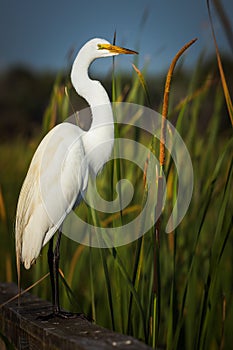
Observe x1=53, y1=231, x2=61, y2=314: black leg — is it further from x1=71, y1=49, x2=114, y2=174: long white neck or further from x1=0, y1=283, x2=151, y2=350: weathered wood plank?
x1=71, y1=49, x2=114, y2=174: long white neck

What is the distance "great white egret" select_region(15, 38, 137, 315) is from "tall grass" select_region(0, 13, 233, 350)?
0.03m

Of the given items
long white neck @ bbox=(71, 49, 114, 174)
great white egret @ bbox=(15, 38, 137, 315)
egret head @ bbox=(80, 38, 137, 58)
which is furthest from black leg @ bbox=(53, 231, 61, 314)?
egret head @ bbox=(80, 38, 137, 58)

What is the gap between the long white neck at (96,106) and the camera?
93 cm

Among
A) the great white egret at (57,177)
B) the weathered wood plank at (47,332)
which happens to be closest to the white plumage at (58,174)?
the great white egret at (57,177)

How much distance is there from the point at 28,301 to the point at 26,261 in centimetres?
17

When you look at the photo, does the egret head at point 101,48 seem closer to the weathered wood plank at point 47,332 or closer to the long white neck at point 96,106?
the long white neck at point 96,106

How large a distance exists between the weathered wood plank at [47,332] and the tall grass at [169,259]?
0.07 metres

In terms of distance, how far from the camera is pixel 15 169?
3.62 meters

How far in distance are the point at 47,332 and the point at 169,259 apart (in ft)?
1.76

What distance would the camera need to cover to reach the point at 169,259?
134 centimetres

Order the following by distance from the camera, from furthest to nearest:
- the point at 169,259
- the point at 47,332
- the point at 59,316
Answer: the point at 169,259
the point at 59,316
the point at 47,332

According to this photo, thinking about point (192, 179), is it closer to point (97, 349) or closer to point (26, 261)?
point (26, 261)

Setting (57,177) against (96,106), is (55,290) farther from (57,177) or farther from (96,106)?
(96,106)

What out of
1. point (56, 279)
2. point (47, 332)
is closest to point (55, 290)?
point (56, 279)
